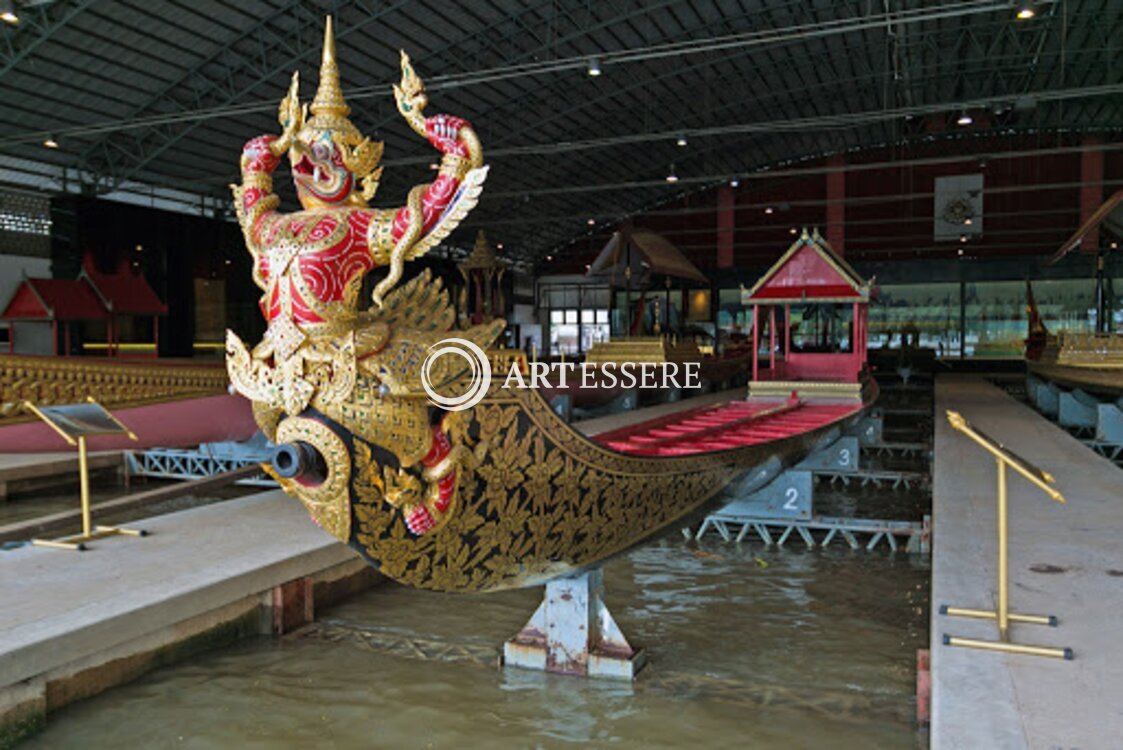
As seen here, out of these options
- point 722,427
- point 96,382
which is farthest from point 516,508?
Result: point 96,382

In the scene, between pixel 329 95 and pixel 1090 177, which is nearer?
pixel 329 95

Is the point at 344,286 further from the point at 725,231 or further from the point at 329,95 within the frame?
the point at 725,231

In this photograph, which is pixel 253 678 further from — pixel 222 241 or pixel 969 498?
pixel 222 241

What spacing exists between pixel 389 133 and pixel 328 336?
1333cm

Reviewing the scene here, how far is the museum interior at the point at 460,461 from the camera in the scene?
258 centimetres

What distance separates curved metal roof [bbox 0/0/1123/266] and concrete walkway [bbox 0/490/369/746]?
291 inches

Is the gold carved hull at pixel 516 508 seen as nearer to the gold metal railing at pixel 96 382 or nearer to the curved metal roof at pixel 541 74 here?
the gold metal railing at pixel 96 382

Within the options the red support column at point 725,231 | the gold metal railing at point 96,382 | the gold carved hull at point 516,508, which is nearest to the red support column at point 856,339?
the gold carved hull at point 516,508

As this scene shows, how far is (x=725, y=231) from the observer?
74.2ft

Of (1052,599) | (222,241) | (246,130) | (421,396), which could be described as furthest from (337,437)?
(222,241)

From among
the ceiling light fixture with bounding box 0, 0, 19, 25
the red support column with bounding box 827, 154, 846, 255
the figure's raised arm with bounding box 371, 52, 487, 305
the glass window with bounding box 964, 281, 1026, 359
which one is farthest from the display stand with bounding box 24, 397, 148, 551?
the glass window with bounding box 964, 281, 1026, 359

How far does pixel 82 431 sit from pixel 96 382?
89.0 inches

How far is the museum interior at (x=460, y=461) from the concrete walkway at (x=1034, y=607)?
0.02 meters

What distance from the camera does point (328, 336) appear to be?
2484mm
